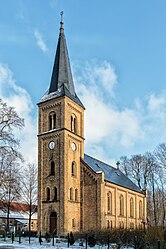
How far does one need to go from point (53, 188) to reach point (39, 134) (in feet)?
23.3

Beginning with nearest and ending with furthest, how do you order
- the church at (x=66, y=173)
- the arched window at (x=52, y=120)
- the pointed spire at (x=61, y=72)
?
the church at (x=66, y=173), the arched window at (x=52, y=120), the pointed spire at (x=61, y=72)

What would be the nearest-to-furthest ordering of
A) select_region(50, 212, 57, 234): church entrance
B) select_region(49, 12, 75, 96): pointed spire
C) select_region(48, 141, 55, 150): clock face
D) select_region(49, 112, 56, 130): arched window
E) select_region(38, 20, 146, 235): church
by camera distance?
select_region(50, 212, 57, 234): church entrance
select_region(38, 20, 146, 235): church
select_region(48, 141, 55, 150): clock face
select_region(49, 112, 56, 130): arched window
select_region(49, 12, 75, 96): pointed spire

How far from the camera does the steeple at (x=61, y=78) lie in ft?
136

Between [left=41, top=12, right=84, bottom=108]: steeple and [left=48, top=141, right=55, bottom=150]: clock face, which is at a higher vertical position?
[left=41, top=12, right=84, bottom=108]: steeple

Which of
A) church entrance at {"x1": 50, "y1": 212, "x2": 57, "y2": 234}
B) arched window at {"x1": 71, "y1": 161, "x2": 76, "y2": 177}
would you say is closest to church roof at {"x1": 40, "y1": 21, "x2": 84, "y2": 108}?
arched window at {"x1": 71, "y1": 161, "x2": 76, "y2": 177}

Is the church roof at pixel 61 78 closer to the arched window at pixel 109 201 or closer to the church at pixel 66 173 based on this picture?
the church at pixel 66 173

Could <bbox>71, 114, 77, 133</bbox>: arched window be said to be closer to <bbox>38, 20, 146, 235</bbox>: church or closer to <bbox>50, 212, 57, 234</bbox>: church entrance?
<bbox>38, 20, 146, 235</bbox>: church

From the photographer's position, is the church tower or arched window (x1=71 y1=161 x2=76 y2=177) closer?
the church tower

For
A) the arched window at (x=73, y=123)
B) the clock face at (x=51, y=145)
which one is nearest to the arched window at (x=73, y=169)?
the clock face at (x=51, y=145)

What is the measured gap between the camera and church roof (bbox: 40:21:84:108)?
136 ft

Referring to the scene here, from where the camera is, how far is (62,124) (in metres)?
39.3

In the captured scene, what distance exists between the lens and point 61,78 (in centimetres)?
4269

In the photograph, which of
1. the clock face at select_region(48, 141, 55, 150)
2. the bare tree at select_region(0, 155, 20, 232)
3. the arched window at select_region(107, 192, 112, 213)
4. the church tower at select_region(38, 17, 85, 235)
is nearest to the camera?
the bare tree at select_region(0, 155, 20, 232)

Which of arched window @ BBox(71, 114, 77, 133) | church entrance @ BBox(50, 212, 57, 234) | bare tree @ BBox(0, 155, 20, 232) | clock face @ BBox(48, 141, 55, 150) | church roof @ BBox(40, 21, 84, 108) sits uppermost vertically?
church roof @ BBox(40, 21, 84, 108)
